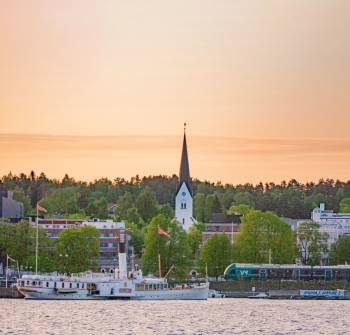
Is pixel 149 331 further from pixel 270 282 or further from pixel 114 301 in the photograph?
pixel 270 282

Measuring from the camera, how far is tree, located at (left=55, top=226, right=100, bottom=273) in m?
181

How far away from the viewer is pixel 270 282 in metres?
182

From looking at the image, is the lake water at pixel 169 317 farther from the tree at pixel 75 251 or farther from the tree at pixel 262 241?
the tree at pixel 262 241

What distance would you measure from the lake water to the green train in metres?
30.3

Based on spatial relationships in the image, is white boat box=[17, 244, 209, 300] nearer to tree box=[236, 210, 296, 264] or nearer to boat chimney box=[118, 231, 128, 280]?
boat chimney box=[118, 231, 128, 280]

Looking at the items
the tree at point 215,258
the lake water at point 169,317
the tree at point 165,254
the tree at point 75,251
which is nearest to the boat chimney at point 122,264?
the lake water at point 169,317

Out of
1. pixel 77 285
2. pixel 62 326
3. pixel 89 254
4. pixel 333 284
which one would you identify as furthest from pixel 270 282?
pixel 62 326

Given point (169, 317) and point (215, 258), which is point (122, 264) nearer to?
point (215, 258)

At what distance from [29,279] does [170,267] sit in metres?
29.5

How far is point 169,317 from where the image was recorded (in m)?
117

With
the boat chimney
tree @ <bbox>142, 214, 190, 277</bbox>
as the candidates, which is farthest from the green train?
the boat chimney

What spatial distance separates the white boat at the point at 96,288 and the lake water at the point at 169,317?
18.1ft

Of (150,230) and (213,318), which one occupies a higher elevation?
(150,230)

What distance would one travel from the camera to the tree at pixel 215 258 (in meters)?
192
